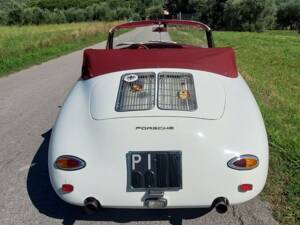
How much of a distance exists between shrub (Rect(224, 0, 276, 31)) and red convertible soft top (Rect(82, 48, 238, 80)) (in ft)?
162

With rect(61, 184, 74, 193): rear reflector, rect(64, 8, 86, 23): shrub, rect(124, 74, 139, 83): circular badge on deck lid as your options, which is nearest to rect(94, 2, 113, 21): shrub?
rect(64, 8, 86, 23): shrub

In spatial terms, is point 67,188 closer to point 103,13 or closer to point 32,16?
point 32,16

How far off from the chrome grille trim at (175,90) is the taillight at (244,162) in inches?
19.9

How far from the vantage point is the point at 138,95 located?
2807mm

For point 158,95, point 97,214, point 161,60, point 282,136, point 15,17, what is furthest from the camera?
point 15,17

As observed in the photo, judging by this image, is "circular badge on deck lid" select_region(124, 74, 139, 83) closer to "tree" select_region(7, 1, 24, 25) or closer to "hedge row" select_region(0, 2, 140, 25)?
"hedge row" select_region(0, 2, 140, 25)

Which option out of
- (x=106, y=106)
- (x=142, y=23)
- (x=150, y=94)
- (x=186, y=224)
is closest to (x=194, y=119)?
(x=150, y=94)

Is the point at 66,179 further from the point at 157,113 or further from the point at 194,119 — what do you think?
the point at 194,119

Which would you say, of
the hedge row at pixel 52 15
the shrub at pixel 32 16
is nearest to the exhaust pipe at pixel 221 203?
the hedge row at pixel 52 15

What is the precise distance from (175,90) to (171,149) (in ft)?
2.15

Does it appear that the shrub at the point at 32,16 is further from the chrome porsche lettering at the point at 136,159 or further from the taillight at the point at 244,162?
the taillight at the point at 244,162

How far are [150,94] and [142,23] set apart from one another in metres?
2.02

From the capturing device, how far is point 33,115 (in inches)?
234

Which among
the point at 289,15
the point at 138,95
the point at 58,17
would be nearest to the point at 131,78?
the point at 138,95
